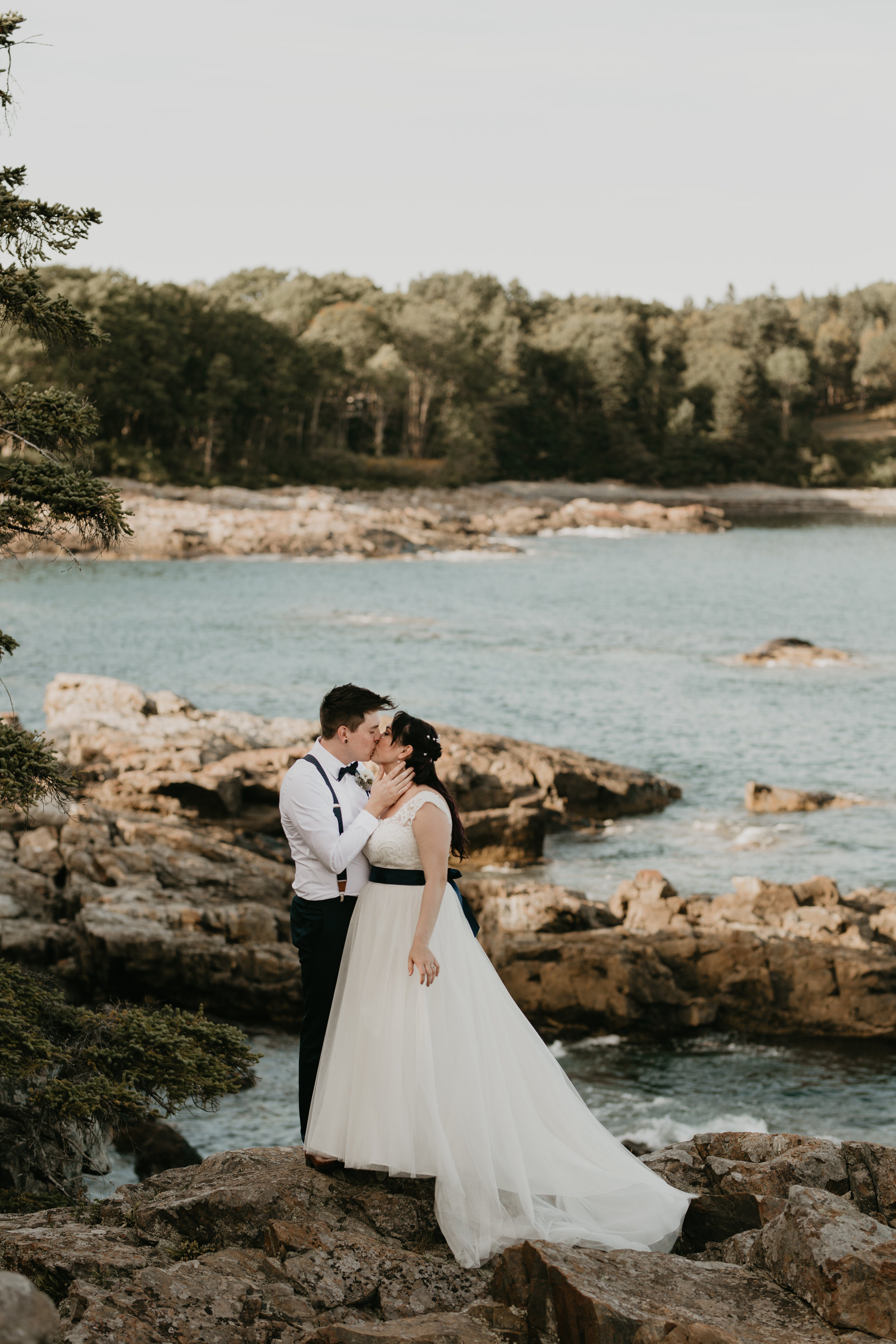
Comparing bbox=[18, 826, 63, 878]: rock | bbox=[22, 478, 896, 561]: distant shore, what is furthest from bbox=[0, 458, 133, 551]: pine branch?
bbox=[22, 478, 896, 561]: distant shore

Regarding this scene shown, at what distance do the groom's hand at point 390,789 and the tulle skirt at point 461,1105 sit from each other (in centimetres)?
38

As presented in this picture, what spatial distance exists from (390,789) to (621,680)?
3447cm

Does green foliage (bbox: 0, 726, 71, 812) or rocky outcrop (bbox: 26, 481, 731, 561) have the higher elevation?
rocky outcrop (bbox: 26, 481, 731, 561)

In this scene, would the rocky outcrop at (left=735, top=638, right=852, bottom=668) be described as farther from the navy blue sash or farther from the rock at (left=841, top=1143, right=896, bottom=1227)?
the navy blue sash

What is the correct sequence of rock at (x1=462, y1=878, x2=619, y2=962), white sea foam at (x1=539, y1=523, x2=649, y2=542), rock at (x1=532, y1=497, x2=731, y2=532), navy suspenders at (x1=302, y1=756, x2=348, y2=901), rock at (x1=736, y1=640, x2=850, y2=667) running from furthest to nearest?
rock at (x1=532, y1=497, x2=731, y2=532) → white sea foam at (x1=539, y1=523, x2=649, y2=542) → rock at (x1=736, y1=640, x2=850, y2=667) → rock at (x1=462, y1=878, x2=619, y2=962) → navy suspenders at (x1=302, y1=756, x2=348, y2=901)

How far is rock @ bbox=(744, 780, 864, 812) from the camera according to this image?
2441 cm

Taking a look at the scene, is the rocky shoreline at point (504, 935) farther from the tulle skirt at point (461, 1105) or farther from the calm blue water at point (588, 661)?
the tulle skirt at point (461, 1105)

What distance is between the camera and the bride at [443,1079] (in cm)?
530

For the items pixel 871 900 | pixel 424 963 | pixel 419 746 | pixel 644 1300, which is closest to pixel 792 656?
pixel 871 900

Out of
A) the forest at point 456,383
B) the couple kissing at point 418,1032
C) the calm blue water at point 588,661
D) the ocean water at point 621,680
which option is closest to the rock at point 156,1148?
the ocean water at point 621,680

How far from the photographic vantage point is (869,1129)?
11641 mm

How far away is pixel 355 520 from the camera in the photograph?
3086 inches

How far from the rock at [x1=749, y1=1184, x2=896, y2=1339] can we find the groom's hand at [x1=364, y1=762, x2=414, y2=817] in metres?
2.44

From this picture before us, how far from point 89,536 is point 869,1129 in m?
9.53
